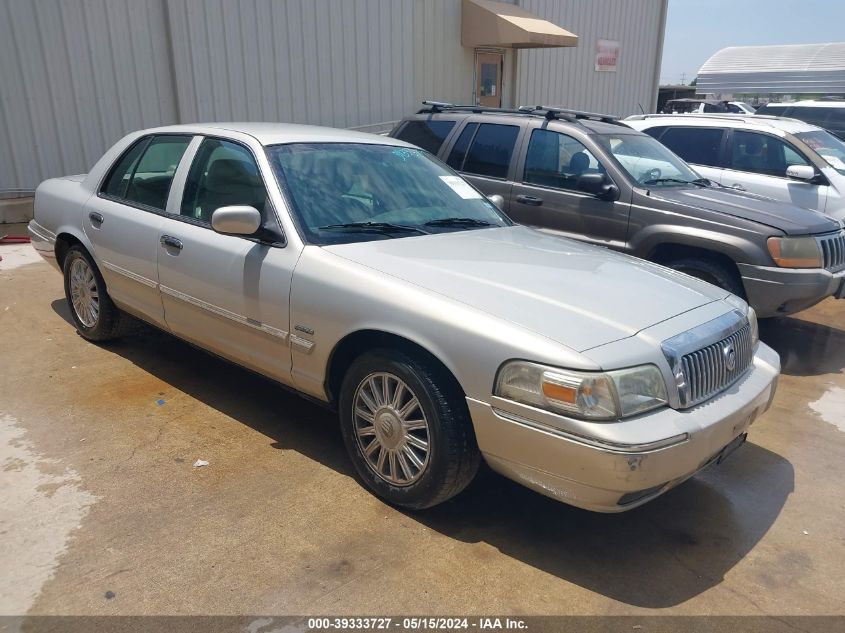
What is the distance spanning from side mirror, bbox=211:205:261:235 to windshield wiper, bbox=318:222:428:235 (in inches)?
13.3

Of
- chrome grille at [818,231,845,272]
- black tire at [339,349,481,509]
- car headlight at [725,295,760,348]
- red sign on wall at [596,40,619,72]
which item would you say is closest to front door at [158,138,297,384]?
black tire at [339,349,481,509]

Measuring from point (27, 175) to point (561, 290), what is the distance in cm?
779

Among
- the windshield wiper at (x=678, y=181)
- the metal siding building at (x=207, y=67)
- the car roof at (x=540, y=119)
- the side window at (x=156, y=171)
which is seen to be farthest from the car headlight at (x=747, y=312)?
the metal siding building at (x=207, y=67)

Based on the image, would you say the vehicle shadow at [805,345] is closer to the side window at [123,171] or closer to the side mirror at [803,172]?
the side mirror at [803,172]

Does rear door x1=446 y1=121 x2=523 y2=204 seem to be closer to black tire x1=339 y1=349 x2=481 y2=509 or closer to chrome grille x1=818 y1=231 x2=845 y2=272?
chrome grille x1=818 y1=231 x2=845 y2=272

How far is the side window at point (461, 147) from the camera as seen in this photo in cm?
679

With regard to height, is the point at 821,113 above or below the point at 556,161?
below

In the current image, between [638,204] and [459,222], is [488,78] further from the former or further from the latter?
[459,222]

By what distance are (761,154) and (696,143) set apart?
74 cm

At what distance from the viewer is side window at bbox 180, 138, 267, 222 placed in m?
3.90

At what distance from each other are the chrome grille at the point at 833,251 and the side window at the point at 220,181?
4.43 meters

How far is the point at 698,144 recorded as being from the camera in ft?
27.5

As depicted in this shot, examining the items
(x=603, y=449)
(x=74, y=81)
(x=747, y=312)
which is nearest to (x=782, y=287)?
(x=747, y=312)

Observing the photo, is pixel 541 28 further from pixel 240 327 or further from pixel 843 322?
pixel 240 327
